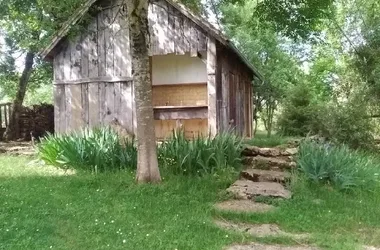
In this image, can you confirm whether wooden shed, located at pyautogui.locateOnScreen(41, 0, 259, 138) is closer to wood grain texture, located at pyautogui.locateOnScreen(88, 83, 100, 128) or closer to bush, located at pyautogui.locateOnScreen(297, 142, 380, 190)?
wood grain texture, located at pyautogui.locateOnScreen(88, 83, 100, 128)

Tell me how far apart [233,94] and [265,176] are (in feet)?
21.4

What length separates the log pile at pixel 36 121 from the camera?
18.8 m

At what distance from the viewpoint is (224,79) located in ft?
41.6

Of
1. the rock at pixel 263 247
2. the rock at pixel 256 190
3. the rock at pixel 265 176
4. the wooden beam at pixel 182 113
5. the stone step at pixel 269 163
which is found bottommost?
the rock at pixel 263 247

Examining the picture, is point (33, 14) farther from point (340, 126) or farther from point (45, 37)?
point (340, 126)

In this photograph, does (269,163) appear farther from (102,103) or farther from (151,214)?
(102,103)

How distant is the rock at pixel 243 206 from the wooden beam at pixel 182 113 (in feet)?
18.6

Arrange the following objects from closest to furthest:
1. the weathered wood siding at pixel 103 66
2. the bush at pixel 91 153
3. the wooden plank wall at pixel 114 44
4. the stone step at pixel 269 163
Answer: the stone step at pixel 269 163, the bush at pixel 91 153, the wooden plank wall at pixel 114 44, the weathered wood siding at pixel 103 66

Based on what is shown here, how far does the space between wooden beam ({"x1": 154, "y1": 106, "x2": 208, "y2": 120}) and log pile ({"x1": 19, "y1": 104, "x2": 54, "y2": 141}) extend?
7823 millimetres

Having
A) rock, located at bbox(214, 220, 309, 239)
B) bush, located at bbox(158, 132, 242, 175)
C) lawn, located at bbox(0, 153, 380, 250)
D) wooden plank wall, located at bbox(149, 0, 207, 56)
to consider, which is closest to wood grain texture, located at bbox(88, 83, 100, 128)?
wooden plank wall, located at bbox(149, 0, 207, 56)

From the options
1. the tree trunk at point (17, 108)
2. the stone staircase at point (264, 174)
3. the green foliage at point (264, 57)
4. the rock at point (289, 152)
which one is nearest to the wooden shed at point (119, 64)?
the stone staircase at point (264, 174)

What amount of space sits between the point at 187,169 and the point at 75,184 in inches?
78.5

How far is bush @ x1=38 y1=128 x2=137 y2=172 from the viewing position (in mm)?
8617

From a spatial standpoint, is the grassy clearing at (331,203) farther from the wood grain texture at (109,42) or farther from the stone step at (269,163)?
the wood grain texture at (109,42)
